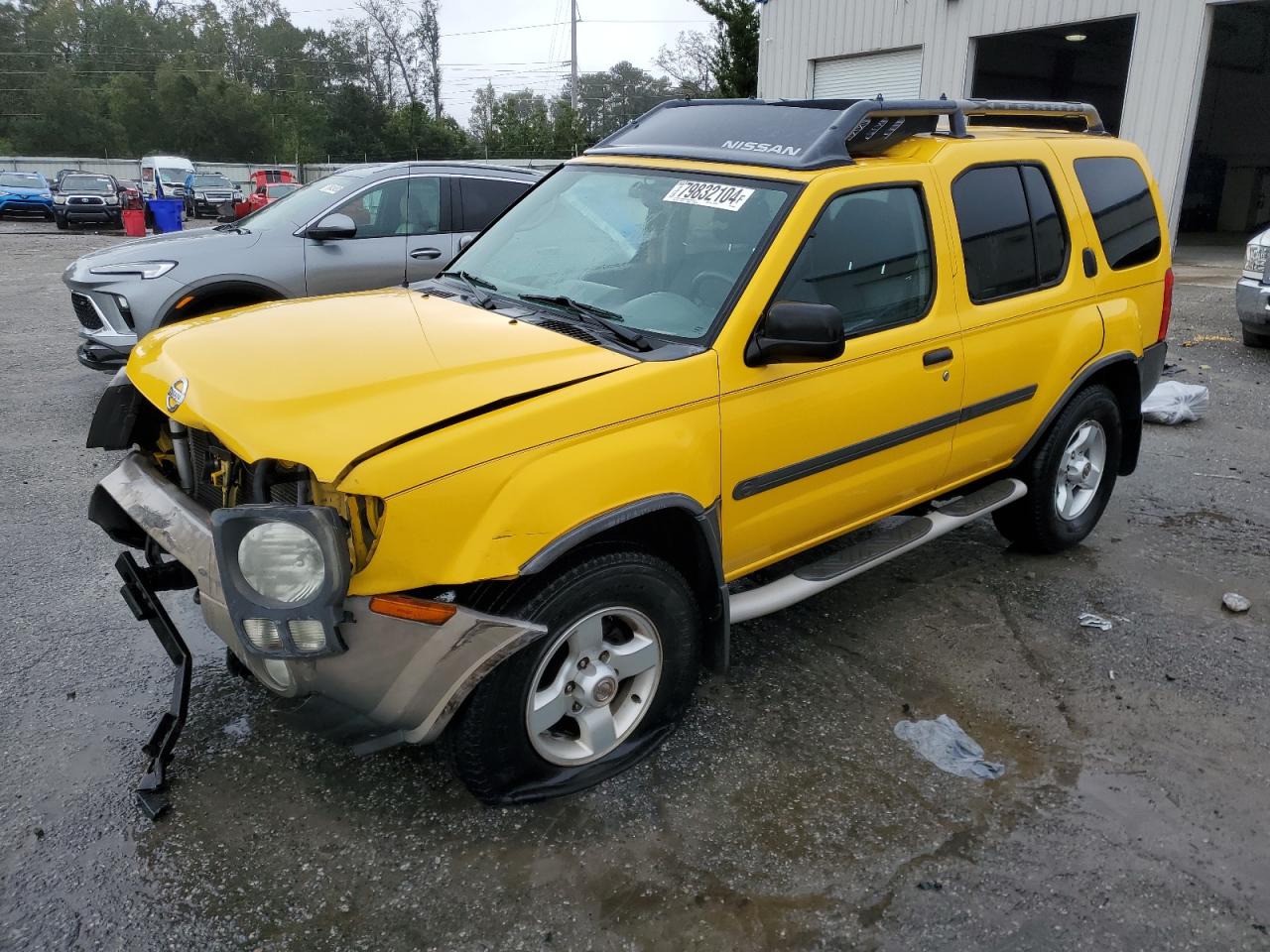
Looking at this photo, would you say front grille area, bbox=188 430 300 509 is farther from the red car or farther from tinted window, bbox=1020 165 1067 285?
the red car

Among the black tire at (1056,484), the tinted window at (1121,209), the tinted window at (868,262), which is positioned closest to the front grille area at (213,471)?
the tinted window at (868,262)

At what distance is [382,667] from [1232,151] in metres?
31.6

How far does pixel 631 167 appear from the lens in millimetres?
3785

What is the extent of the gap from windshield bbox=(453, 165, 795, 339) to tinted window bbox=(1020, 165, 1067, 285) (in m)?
1.46

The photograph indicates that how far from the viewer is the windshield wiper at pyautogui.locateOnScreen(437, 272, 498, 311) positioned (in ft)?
11.3

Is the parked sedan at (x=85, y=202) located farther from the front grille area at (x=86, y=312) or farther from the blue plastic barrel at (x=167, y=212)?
the front grille area at (x=86, y=312)

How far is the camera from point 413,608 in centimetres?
244

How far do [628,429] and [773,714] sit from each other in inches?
52.3

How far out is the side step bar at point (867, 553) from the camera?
3.29 metres

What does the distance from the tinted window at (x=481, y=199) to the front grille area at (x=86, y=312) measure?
9.14 feet

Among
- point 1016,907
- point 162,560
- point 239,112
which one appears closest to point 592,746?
point 1016,907

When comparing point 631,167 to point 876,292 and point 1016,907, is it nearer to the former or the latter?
point 876,292

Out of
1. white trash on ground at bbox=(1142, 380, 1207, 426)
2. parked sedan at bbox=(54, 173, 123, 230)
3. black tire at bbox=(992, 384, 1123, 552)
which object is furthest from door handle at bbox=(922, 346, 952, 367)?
parked sedan at bbox=(54, 173, 123, 230)

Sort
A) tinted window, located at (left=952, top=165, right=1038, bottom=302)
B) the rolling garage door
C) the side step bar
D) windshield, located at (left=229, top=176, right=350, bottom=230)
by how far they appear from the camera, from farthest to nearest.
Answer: the rolling garage door → windshield, located at (left=229, top=176, right=350, bottom=230) → tinted window, located at (left=952, top=165, right=1038, bottom=302) → the side step bar
